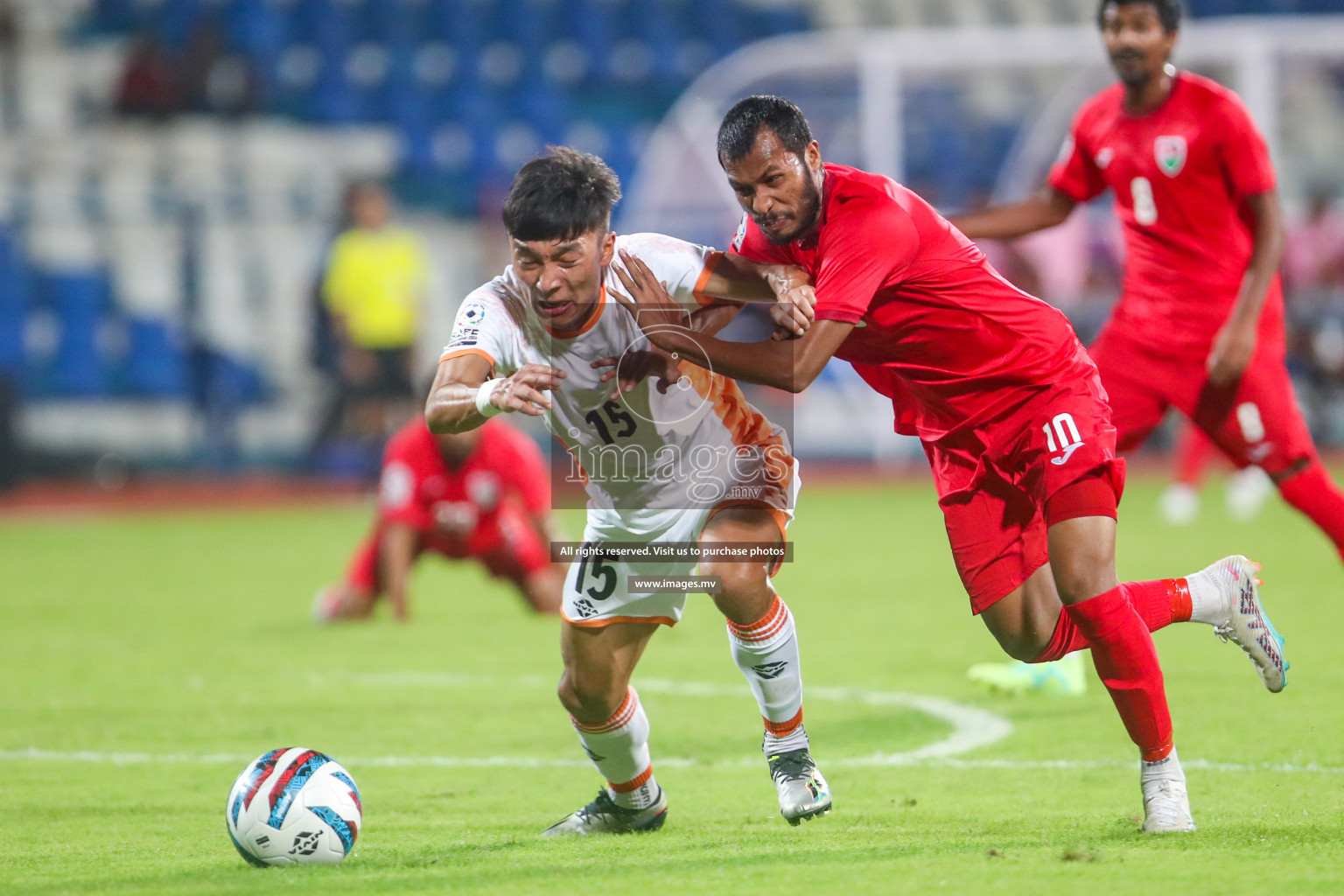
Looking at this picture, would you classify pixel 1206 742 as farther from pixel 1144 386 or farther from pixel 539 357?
pixel 539 357

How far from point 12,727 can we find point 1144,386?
4771mm

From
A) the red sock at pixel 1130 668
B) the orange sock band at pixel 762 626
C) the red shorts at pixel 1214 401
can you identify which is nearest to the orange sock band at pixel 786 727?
the orange sock band at pixel 762 626

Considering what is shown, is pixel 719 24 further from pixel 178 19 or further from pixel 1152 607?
pixel 1152 607

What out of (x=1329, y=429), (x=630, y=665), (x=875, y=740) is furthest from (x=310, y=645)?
(x=1329, y=429)

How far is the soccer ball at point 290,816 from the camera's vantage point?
4328mm

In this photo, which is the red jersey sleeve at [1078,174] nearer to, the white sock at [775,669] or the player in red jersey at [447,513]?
the white sock at [775,669]

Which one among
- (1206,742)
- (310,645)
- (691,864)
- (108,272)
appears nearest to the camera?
(691,864)

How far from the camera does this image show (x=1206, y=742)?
5.73 metres

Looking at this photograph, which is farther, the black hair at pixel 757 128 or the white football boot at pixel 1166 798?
the black hair at pixel 757 128

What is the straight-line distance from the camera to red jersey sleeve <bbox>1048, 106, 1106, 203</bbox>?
259 inches

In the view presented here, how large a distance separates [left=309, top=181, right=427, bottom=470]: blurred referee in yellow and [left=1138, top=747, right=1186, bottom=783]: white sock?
1156 cm

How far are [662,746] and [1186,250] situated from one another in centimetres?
289

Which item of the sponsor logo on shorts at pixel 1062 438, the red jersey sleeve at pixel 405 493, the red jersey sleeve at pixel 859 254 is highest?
the red jersey sleeve at pixel 859 254

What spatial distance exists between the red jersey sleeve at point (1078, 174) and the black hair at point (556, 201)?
2.64m
